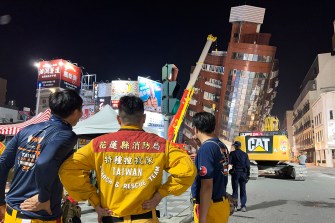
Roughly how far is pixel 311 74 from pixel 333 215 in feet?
286

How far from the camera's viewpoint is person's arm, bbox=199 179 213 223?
327 centimetres

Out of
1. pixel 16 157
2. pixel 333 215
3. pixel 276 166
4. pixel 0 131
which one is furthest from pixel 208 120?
pixel 276 166

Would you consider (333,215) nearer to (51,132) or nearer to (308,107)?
(51,132)

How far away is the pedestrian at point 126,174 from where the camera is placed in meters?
2.38

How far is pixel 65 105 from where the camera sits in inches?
114

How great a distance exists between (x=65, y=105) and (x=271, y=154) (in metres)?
19.2

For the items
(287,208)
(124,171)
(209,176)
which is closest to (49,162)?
(124,171)

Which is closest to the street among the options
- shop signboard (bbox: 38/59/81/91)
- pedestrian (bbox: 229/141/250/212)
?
pedestrian (bbox: 229/141/250/212)

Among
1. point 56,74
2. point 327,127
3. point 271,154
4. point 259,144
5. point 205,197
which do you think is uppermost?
point 56,74

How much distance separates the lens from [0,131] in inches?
636

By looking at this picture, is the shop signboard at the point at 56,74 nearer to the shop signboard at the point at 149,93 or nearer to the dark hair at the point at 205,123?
the shop signboard at the point at 149,93

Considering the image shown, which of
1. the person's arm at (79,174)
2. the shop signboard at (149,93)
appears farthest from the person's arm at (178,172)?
the shop signboard at (149,93)

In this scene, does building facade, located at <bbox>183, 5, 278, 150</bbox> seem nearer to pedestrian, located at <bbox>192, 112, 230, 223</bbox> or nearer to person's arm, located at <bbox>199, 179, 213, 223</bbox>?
pedestrian, located at <bbox>192, 112, 230, 223</bbox>

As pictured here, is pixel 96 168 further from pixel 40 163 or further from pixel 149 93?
pixel 149 93
